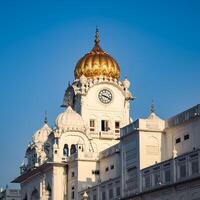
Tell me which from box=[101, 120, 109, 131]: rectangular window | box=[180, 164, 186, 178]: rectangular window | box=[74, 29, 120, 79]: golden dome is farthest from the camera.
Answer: box=[74, 29, 120, 79]: golden dome

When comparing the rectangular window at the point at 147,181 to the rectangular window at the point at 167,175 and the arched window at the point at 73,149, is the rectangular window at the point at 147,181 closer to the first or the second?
the rectangular window at the point at 167,175

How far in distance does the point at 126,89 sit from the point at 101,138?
700 centimetres

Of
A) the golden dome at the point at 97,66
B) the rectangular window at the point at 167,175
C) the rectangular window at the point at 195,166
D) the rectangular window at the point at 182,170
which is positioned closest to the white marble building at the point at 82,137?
the golden dome at the point at 97,66

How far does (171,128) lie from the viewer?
52281 millimetres

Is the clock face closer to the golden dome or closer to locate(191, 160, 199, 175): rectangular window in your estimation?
the golden dome

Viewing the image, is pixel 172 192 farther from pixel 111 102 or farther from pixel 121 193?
pixel 111 102

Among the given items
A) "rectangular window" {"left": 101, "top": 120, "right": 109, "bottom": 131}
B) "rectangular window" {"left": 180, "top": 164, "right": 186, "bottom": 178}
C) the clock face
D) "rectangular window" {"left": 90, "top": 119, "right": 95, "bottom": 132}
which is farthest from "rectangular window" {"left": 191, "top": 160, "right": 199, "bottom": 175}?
the clock face

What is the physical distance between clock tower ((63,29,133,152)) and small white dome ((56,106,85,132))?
7.60ft

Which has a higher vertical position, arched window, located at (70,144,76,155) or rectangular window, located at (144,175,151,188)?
arched window, located at (70,144,76,155)

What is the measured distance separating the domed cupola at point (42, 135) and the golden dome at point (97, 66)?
6.90 meters

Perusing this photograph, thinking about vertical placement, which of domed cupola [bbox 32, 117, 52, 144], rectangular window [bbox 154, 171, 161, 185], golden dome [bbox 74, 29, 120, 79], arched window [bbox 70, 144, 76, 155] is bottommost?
rectangular window [bbox 154, 171, 161, 185]

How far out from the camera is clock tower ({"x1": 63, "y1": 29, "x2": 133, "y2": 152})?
72.4 meters

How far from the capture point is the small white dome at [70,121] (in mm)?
68000

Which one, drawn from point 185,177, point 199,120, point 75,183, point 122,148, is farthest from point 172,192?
point 75,183
